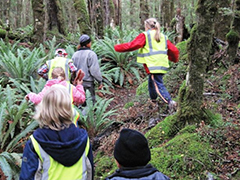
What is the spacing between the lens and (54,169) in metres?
2.25

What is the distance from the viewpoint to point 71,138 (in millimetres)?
2320

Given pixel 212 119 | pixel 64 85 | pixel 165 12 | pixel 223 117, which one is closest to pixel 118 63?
pixel 64 85

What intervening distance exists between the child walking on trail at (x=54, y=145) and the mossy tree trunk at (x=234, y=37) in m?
4.36

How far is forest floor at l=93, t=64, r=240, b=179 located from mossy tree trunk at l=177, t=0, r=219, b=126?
21cm

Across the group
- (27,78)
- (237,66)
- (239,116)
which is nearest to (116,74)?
(27,78)

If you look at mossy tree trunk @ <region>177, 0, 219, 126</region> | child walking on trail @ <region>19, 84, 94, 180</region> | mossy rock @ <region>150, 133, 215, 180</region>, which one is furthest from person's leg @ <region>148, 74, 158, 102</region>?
child walking on trail @ <region>19, 84, 94, 180</region>

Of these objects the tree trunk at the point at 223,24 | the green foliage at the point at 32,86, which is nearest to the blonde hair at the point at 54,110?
the green foliage at the point at 32,86

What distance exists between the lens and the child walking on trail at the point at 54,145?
2.18m

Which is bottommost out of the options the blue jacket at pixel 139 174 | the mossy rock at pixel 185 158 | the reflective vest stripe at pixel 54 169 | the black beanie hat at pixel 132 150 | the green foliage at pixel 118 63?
the green foliage at pixel 118 63

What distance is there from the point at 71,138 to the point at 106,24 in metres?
10.8

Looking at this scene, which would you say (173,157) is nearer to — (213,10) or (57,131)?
(57,131)

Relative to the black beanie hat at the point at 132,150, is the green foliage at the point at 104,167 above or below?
below

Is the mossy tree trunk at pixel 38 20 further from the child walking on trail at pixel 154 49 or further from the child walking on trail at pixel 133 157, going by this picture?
the child walking on trail at pixel 133 157

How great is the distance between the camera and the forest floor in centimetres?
296
